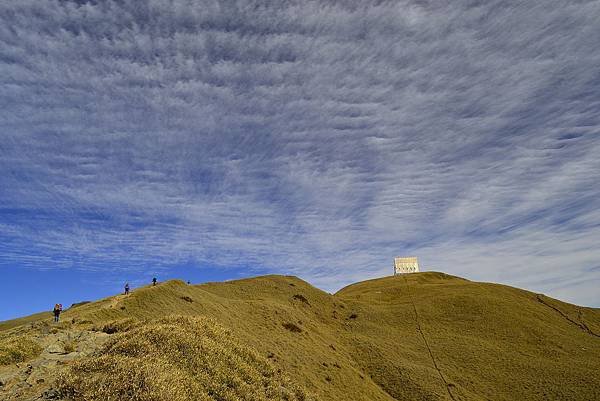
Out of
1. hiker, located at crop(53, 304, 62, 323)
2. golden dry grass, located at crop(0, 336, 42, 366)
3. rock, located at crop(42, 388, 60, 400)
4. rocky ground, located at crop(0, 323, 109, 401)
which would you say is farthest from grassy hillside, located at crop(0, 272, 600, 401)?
golden dry grass, located at crop(0, 336, 42, 366)

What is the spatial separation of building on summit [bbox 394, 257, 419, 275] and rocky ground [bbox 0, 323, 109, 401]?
345ft

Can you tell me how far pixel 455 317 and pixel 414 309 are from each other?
750 cm

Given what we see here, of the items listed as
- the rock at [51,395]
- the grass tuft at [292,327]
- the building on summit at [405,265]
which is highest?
the building on summit at [405,265]

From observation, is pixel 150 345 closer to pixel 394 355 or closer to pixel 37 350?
pixel 37 350

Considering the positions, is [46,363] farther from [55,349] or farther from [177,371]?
[177,371]

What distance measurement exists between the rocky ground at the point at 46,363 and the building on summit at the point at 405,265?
10509 cm

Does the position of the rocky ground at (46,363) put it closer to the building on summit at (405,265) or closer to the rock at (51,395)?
the rock at (51,395)

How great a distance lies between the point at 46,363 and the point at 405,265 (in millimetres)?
114030

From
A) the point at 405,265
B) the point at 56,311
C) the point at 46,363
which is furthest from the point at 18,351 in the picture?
→ the point at 405,265

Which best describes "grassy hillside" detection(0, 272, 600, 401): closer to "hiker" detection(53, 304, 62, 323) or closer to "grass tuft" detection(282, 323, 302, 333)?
"grass tuft" detection(282, 323, 302, 333)

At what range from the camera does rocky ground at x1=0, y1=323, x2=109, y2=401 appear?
1677 cm

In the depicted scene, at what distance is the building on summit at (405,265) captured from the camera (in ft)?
402

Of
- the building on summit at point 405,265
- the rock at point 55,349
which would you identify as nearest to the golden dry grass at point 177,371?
the rock at point 55,349

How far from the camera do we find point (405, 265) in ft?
407
